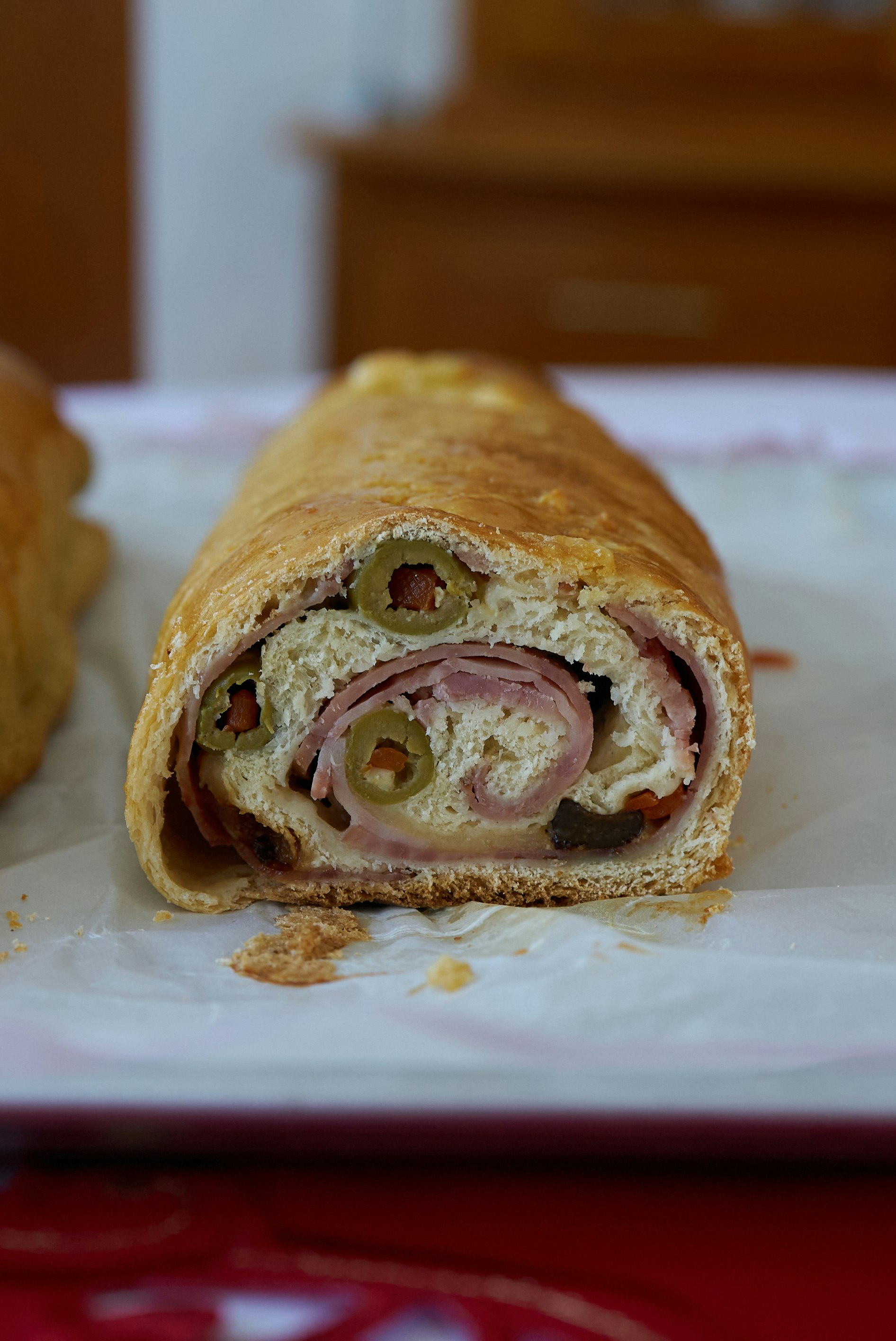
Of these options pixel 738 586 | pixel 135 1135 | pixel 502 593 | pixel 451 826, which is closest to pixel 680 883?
pixel 451 826

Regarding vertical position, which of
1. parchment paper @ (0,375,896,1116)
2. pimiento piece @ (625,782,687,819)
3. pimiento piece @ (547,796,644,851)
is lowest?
parchment paper @ (0,375,896,1116)

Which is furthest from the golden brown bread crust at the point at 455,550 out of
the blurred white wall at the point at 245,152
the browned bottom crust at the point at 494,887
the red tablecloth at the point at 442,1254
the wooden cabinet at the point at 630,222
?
the blurred white wall at the point at 245,152

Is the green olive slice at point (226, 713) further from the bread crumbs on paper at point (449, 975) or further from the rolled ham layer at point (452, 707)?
the bread crumbs on paper at point (449, 975)

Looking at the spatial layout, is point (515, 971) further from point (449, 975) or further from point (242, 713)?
point (242, 713)

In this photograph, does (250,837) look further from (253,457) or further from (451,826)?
(253,457)

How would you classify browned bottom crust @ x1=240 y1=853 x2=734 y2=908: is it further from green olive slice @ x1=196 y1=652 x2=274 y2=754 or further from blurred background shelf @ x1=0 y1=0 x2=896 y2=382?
blurred background shelf @ x1=0 y1=0 x2=896 y2=382

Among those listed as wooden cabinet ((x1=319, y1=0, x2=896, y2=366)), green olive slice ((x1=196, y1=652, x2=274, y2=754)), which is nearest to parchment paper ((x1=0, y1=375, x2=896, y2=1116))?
green olive slice ((x1=196, y1=652, x2=274, y2=754))
